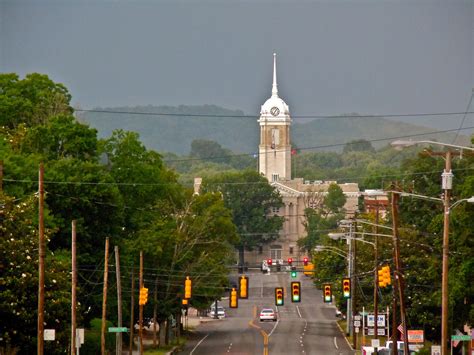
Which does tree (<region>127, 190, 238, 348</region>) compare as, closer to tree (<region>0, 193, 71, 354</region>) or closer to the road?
the road

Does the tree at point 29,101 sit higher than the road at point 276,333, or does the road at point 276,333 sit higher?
the tree at point 29,101

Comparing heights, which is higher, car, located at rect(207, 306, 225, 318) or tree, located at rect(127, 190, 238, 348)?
tree, located at rect(127, 190, 238, 348)

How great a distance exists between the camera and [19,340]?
77.6 m

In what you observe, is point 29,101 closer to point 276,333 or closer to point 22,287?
point 276,333

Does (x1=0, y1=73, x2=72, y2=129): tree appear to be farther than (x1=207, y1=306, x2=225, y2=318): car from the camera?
No

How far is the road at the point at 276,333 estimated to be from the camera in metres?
110

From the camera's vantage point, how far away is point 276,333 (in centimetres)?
12850

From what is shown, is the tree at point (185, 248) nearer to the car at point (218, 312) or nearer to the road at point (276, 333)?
the road at point (276, 333)

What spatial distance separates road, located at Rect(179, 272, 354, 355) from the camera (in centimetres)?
10988

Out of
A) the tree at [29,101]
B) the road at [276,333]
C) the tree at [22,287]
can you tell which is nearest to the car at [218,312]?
the road at [276,333]

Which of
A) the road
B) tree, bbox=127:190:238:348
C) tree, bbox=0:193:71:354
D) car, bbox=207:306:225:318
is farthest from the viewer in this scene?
car, bbox=207:306:225:318

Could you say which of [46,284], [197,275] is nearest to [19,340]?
[46,284]

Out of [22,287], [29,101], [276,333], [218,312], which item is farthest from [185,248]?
[22,287]

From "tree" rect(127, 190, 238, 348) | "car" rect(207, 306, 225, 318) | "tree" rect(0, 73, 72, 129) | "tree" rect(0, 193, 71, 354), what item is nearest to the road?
"car" rect(207, 306, 225, 318)
